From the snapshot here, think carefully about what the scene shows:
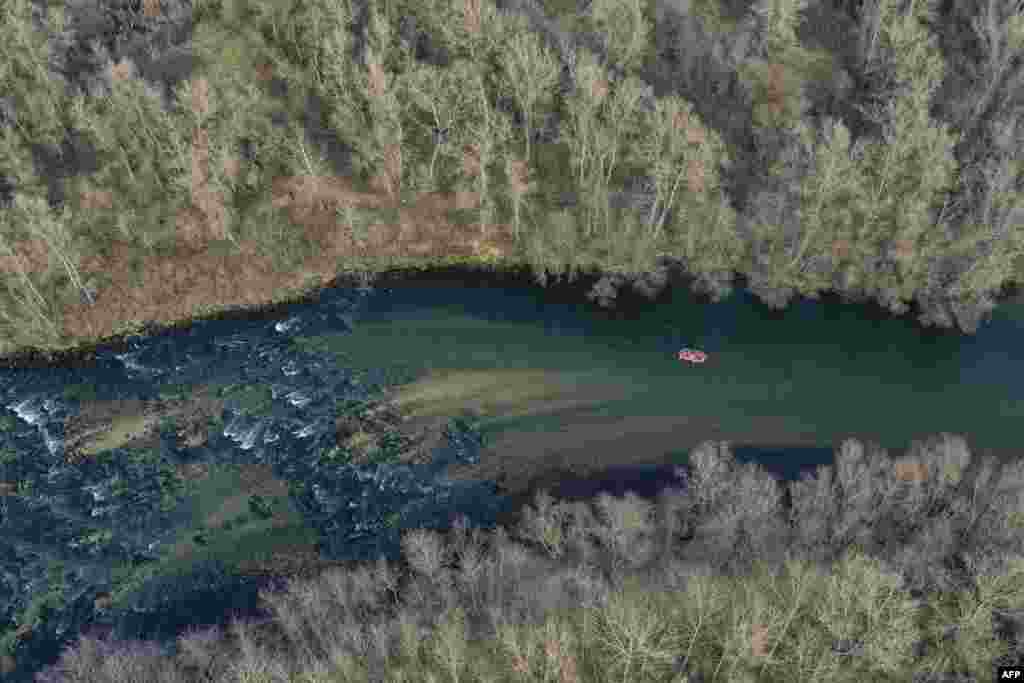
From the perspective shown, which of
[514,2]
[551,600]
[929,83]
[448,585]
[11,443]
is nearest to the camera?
[551,600]

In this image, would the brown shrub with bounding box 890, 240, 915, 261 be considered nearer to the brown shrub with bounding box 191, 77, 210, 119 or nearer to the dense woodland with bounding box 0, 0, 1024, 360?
the dense woodland with bounding box 0, 0, 1024, 360

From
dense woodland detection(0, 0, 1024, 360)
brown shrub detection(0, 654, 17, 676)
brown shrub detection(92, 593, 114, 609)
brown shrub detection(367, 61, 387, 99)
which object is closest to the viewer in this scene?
brown shrub detection(0, 654, 17, 676)

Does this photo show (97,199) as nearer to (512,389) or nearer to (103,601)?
(103,601)

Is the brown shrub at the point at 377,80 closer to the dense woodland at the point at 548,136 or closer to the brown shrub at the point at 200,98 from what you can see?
the dense woodland at the point at 548,136

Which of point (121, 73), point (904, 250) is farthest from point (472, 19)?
point (904, 250)

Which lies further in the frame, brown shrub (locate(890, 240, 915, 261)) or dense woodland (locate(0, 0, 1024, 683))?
brown shrub (locate(890, 240, 915, 261))

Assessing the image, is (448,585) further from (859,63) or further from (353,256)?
(859,63)

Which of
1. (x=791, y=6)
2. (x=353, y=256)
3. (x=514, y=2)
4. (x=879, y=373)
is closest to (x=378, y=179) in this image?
(x=353, y=256)

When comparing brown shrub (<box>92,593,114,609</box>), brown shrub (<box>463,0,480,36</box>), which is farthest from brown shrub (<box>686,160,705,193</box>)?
brown shrub (<box>92,593,114,609</box>)
